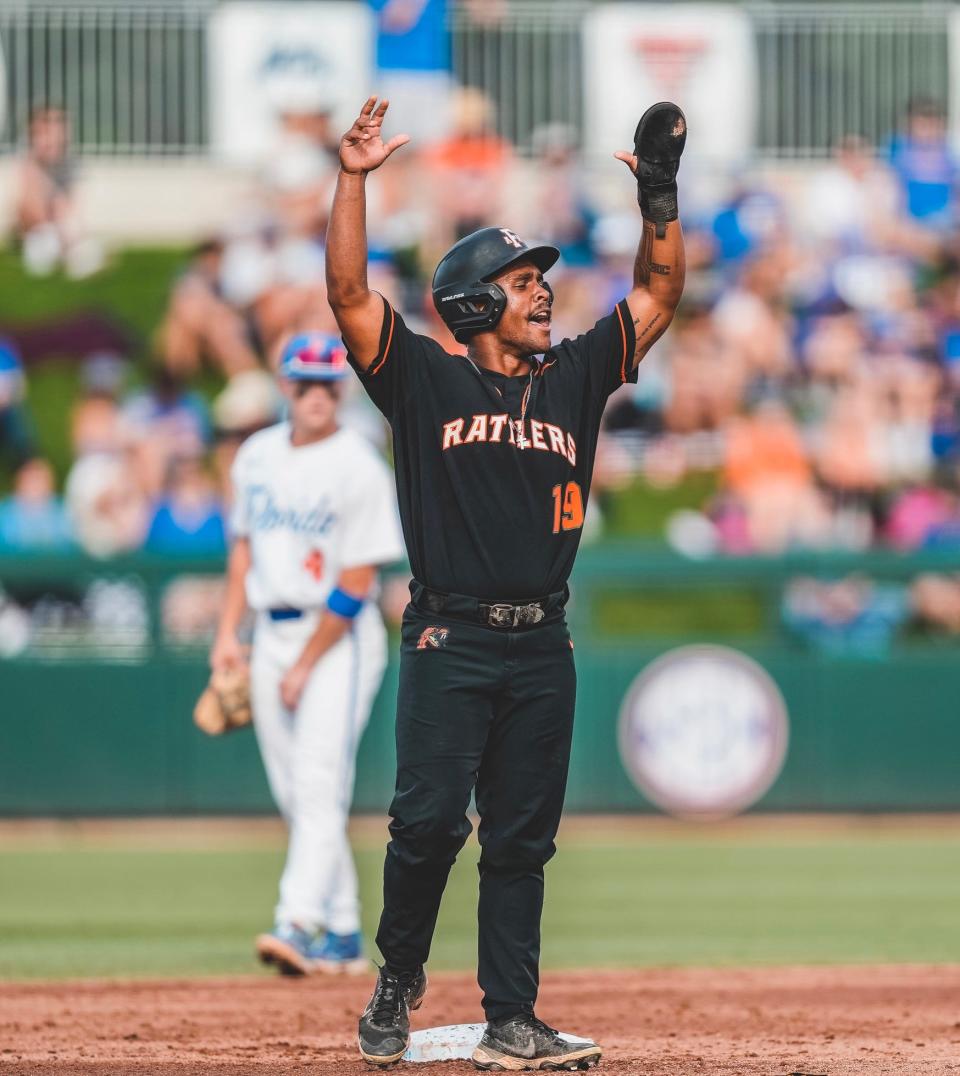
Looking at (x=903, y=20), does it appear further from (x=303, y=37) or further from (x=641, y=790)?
(x=641, y=790)

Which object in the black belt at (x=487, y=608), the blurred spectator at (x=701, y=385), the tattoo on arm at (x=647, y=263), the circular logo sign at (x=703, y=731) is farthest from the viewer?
the blurred spectator at (x=701, y=385)

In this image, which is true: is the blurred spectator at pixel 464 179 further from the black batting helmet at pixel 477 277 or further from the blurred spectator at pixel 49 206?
the black batting helmet at pixel 477 277

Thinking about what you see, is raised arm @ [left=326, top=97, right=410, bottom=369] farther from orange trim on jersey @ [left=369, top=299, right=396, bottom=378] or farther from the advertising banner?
the advertising banner

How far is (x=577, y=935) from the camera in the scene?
8.34 metres

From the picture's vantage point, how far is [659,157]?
5.33 meters

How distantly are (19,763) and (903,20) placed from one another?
36.3ft

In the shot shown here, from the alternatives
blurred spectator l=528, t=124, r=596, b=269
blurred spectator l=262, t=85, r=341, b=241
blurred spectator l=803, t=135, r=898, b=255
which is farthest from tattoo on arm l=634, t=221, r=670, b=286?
blurred spectator l=803, t=135, r=898, b=255

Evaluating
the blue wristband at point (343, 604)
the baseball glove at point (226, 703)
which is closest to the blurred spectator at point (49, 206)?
the baseball glove at point (226, 703)

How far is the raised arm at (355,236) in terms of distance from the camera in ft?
16.6

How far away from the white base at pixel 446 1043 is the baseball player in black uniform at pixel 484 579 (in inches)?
5.1

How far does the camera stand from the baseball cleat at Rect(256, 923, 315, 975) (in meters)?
7.07

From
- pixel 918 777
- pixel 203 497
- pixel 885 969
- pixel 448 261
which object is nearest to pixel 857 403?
pixel 918 777

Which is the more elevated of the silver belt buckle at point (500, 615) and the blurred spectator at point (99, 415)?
the blurred spectator at point (99, 415)

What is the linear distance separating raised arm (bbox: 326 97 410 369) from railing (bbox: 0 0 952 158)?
1345 cm
